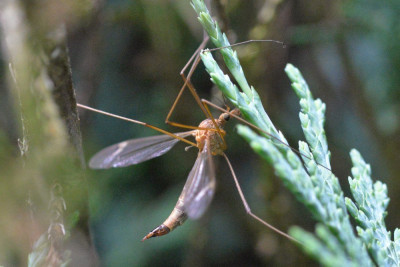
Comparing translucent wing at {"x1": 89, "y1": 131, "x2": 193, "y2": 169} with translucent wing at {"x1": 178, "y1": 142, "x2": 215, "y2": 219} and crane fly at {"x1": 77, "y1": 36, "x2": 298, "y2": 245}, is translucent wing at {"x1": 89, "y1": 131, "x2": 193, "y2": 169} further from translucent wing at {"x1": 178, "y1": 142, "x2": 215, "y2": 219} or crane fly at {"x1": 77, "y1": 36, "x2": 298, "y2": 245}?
translucent wing at {"x1": 178, "y1": 142, "x2": 215, "y2": 219}

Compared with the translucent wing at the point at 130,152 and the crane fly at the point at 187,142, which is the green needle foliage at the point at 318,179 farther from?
the translucent wing at the point at 130,152

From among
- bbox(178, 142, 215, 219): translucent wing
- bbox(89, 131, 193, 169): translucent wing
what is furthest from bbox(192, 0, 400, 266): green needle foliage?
bbox(89, 131, 193, 169): translucent wing

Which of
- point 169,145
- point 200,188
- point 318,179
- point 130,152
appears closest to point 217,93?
point 169,145

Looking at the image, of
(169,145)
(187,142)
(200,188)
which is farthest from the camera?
(169,145)

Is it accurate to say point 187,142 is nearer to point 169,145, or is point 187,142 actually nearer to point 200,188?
point 169,145

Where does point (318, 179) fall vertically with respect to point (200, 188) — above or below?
above

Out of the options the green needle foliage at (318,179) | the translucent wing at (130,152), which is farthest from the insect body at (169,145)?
the green needle foliage at (318,179)

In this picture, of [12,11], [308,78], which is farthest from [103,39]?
[12,11]

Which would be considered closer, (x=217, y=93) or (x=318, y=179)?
(x=318, y=179)
